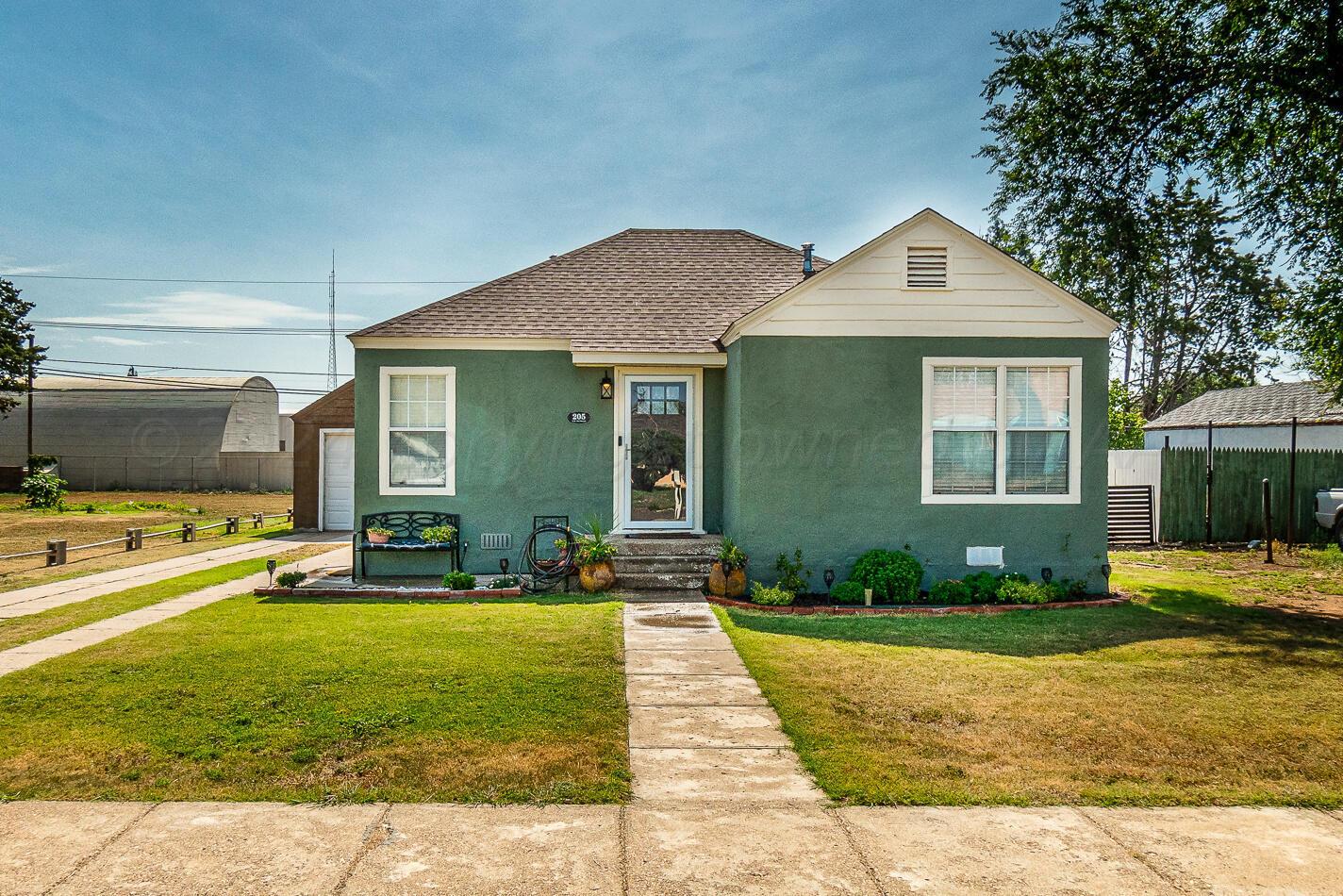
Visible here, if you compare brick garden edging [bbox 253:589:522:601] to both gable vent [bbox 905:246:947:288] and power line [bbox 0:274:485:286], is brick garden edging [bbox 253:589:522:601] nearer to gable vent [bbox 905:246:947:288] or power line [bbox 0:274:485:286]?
gable vent [bbox 905:246:947:288]

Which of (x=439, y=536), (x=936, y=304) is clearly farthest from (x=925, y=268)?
(x=439, y=536)

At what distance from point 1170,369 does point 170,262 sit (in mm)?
44705

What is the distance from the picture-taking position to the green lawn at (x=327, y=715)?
13.0ft

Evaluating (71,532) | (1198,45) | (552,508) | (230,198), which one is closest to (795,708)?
(552,508)

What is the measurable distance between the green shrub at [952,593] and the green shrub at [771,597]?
6.02 ft

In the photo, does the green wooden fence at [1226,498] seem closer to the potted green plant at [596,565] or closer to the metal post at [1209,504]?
the metal post at [1209,504]

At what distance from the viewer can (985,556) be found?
9711 millimetres

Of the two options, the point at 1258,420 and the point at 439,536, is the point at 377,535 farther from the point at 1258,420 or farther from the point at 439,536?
the point at 1258,420

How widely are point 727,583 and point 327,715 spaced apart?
5294 mm

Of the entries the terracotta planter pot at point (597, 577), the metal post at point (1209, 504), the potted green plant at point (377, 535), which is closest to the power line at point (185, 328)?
the potted green plant at point (377, 535)

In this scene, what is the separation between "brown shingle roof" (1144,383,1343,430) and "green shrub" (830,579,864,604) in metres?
22.0

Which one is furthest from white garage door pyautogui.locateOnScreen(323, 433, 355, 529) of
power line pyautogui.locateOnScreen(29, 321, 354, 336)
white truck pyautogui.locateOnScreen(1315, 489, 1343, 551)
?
power line pyautogui.locateOnScreen(29, 321, 354, 336)

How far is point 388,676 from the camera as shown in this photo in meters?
5.80

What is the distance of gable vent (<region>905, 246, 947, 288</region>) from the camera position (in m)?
9.65
